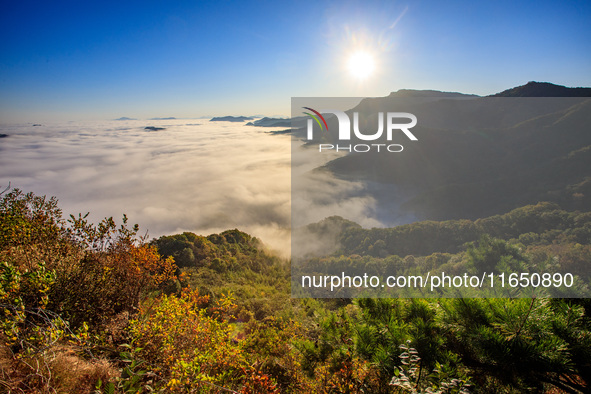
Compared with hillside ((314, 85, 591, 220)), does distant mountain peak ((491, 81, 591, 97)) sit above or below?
above

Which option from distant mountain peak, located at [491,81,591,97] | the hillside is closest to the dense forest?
the hillside

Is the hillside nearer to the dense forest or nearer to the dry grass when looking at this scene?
the dense forest

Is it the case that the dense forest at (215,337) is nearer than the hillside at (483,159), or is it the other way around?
the dense forest at (215,337)

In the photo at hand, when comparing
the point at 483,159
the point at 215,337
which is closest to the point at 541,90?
the point at 483,159

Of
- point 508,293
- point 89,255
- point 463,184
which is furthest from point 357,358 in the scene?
point 463,184

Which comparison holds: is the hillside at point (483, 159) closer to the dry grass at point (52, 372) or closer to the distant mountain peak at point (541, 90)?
the distant mountain peak at point (541, 90)

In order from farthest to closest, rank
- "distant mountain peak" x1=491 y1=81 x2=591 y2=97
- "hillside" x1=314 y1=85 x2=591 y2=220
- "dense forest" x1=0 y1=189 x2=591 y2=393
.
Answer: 1. "distant mountain peak" x1=491 y1=81 x2=591 y2=97
2. "hillside" x1=314 y1=85 x2=591 y2=220
3. "dense forest" x1=0 y1=189 x2=591 y2=393

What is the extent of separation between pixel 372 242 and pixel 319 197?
465 inches

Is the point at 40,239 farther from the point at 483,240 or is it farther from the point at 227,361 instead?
the point at 483,240

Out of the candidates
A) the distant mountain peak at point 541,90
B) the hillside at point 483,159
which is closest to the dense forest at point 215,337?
the hillside at point 483,159

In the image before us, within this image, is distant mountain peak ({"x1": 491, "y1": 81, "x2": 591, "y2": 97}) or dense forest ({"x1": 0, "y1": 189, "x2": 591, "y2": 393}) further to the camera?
distant mountain peak ({"x1": 491, "y1": 81, "x2": 591, "y2": 97})

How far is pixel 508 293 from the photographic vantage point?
9.84 feet

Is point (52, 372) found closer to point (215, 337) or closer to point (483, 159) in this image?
point (215, 337)

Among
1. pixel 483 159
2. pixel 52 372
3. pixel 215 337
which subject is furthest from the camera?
pixel 483 159
